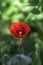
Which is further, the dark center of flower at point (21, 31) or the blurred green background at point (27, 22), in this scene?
the blurred green background at point (27, 22)

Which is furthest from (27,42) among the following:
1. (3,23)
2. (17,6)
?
(17,6)

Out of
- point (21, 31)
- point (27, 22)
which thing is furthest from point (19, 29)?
point (27, 22)

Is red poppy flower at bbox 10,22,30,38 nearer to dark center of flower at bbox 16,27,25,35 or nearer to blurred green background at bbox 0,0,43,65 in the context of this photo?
dark center of flower at bbox 16,27,25,35

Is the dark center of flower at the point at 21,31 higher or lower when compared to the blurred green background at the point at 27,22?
higher

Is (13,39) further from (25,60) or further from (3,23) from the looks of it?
(3,23)

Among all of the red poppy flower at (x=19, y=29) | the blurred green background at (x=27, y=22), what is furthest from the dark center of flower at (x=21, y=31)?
the blurred green background at (x=27, y=22)

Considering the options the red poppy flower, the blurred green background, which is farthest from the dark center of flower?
the blurred green background

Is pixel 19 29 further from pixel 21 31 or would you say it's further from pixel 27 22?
pixel 27 22

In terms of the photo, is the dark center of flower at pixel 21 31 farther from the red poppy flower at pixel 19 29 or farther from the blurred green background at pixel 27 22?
the blurred green background at pixel 27 22
